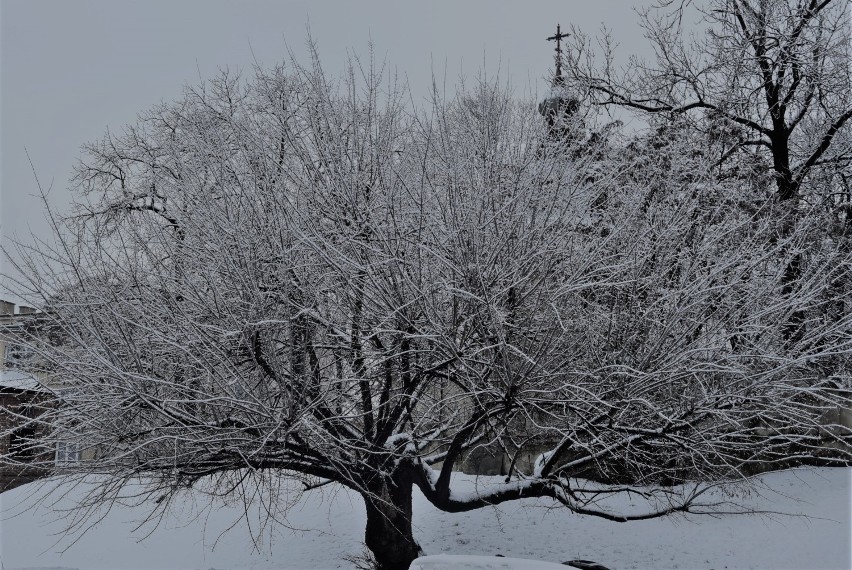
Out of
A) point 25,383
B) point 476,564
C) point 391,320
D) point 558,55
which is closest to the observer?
point 476,564

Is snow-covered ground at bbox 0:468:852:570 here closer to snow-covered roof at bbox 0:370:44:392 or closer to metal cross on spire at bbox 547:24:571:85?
snow-covered roof at bbox 0:370:44:392

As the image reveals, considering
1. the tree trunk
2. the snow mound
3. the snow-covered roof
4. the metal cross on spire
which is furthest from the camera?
the metal cross on spire

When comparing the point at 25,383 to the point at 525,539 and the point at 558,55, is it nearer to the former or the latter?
the point at 525,539

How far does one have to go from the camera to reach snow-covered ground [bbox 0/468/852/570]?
9.23m

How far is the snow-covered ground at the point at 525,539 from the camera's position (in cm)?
923

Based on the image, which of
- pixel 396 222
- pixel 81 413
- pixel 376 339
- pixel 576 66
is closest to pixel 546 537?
pixel 376 339

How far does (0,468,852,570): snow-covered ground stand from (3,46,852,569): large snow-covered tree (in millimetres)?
1804

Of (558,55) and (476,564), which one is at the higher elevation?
(558,55)

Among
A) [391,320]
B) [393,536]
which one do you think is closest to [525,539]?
[393,536]

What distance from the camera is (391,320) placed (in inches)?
259

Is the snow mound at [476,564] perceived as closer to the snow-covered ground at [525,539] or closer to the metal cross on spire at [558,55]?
the snow-covered ground at [525,539]

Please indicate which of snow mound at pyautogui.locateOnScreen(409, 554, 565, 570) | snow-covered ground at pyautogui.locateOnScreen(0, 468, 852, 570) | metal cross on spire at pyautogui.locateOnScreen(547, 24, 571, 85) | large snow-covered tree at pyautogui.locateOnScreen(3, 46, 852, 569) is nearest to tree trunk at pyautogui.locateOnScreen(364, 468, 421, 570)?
large snow-covered tree at pyautogui.locateOnScreen(3, 46, 852, 569)

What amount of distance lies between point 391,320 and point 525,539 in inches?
208

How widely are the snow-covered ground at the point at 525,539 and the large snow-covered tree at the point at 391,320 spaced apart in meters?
1.80
